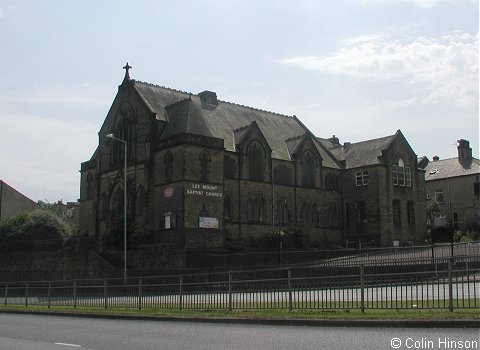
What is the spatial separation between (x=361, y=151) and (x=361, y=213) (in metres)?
7.82

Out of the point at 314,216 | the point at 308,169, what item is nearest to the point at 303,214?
the point at 314,216

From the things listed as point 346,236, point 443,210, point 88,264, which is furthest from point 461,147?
point 88,264

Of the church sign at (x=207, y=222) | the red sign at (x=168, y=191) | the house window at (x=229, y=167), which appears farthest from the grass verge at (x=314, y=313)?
the house window at (x=229, y=167)

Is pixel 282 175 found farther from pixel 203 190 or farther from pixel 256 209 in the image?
pixel 203 190

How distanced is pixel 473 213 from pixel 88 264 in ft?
155

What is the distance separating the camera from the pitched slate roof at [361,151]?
64562 mm

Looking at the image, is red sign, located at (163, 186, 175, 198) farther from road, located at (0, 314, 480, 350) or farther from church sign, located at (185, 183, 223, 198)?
road, located at (0, 314, 480, 350)

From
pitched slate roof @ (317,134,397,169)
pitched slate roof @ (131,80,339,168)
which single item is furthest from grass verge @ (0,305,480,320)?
pitched slate roof @ (317,134,397,169)

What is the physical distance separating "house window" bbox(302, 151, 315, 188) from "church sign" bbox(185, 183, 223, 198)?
1412cm

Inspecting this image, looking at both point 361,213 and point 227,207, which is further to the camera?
point 361,213

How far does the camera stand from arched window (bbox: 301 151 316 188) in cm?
6234

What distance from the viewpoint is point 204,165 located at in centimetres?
5044

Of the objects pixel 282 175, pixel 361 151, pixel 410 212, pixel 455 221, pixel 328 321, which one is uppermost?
pixel 361 151

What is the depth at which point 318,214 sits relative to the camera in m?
62.4
